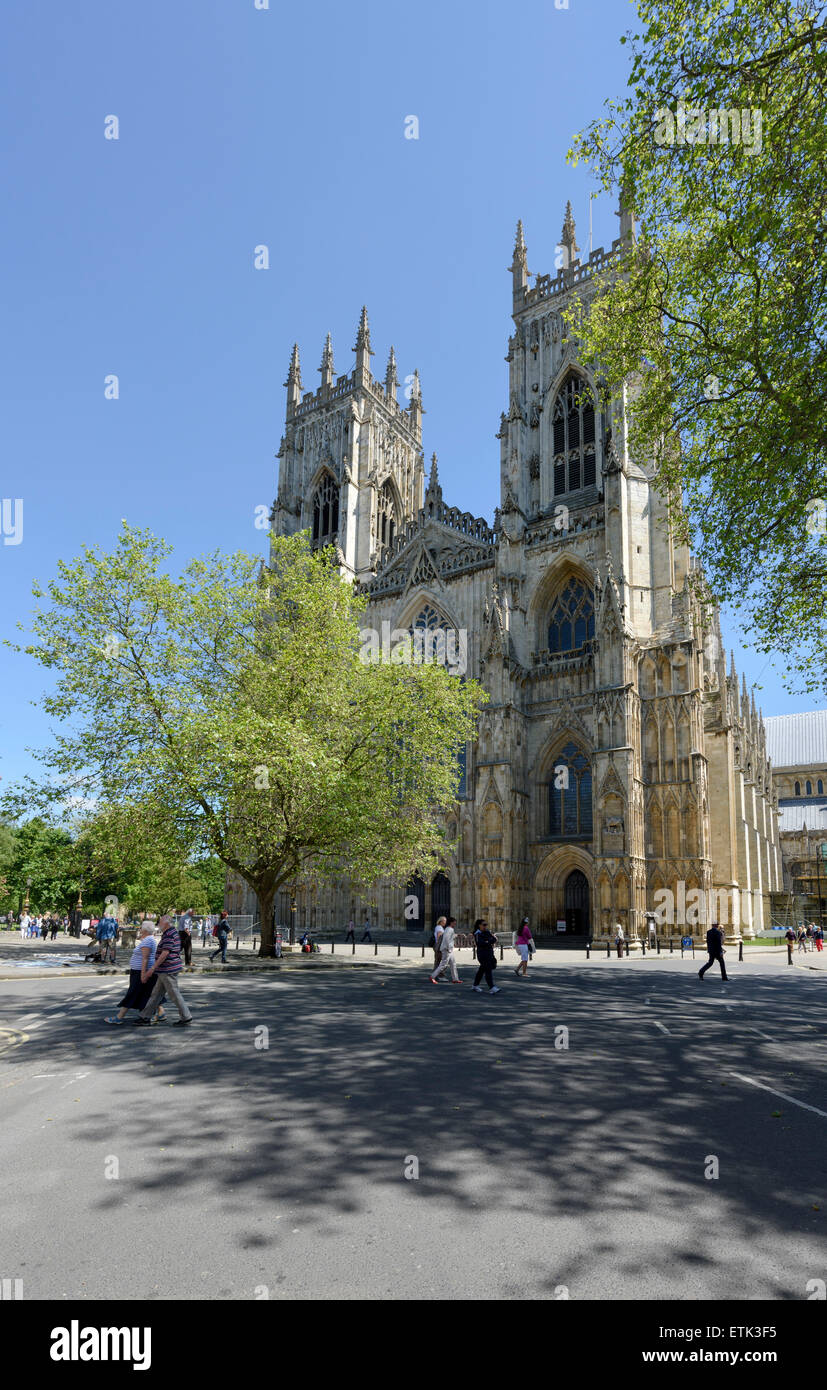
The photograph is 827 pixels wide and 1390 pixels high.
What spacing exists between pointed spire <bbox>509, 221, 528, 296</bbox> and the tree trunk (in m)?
36.9

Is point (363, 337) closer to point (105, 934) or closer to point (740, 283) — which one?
point (740, 283)

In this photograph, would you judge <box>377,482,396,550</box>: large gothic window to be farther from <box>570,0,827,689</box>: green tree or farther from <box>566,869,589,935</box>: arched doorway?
<box>570,0,827,689</box>: green tree

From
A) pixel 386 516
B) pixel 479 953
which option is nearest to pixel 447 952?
pixel 479 953

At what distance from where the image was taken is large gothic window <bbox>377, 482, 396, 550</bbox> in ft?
162

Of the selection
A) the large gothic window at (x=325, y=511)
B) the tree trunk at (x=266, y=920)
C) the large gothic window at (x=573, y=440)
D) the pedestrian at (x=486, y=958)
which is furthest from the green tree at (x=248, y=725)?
the large gothic window at (x=325, y=511)

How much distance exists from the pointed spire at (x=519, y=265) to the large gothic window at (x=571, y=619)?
1871 centimetres

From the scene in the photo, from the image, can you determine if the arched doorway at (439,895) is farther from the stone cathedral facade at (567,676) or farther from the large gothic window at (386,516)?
the large gothic window at (386,516)

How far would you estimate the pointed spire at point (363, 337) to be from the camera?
169 feet

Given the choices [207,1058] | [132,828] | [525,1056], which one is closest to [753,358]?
[525,1056]

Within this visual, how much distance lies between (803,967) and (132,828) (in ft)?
66.6

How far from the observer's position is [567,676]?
117ft

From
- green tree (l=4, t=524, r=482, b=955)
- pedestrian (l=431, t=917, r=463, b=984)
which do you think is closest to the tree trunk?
green tree (l=4, t=524, r=482, b=955)

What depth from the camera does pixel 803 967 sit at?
79.1 feet
